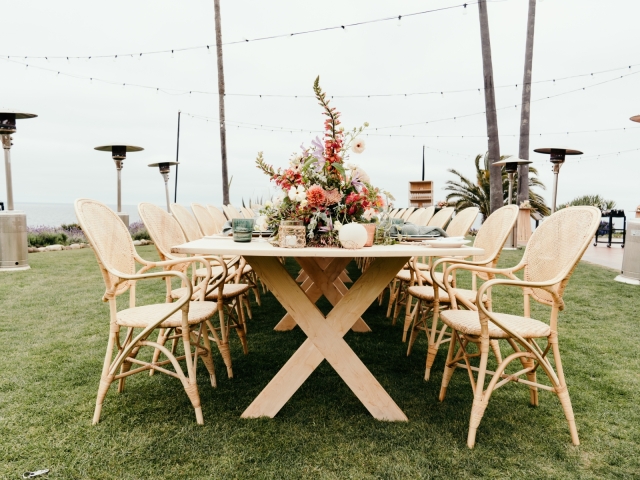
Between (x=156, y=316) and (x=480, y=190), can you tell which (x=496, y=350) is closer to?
(x=156, y=316)

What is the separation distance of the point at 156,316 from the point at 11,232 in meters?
5.94

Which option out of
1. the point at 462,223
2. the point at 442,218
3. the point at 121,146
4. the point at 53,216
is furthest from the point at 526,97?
the point at 53,216

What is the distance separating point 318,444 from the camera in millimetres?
1764

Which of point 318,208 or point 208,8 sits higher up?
point 208,8

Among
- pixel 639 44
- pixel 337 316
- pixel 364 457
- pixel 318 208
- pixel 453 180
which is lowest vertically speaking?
pixel 364 457

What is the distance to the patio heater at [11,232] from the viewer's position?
6.36m

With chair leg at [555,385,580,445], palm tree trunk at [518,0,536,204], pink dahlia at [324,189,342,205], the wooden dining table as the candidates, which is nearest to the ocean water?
the wooden dining table

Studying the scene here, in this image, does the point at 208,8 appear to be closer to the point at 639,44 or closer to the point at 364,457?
the point at 639,44

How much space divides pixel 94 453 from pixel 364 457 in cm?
104

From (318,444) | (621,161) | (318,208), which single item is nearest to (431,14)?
(318,208)

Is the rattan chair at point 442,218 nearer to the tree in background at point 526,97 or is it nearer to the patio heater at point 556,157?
the patio heater at point 556,157

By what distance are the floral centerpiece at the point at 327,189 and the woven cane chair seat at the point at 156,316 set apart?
0.54 m

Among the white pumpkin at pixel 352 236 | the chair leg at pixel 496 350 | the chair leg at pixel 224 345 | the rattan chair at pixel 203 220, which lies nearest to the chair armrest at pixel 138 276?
the chair leg at pixel 224 345

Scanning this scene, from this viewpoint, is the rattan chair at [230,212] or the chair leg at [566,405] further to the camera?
the rattan chair at [230,212]
